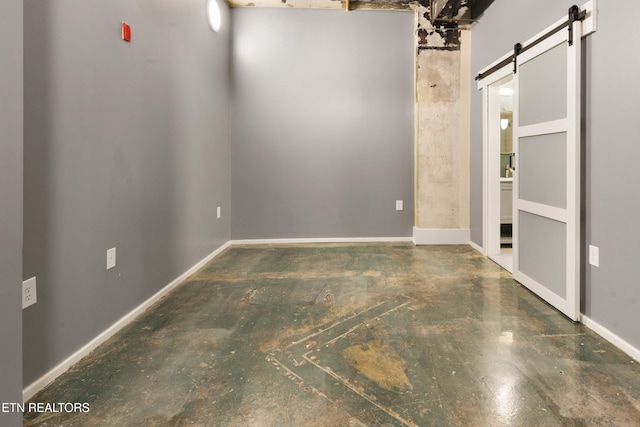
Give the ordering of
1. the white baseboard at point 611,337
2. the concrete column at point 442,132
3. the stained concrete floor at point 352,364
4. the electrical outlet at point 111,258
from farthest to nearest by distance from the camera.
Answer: the concrete column at point 442,132 → the electrical outlet at point 111,258 → the white baseboard at point 611,337 → the stained concrete floor at point 352,364

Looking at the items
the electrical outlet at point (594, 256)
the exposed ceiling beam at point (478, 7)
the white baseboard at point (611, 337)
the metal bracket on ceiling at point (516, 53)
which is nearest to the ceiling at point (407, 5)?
the exposed ceiling beam at point (478, 7)

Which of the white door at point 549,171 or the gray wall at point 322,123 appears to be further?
the gray wall at point 322,123

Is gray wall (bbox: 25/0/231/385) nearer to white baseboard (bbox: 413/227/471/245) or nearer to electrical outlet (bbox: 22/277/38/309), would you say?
electrical outlet (bbox: 22/277/38/309)

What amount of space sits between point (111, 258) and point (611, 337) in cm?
289

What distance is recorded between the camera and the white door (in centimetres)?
221

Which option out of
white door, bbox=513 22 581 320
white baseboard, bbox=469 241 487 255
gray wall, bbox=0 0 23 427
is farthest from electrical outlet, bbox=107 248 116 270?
white baseboard, bbox=469 241 487 255

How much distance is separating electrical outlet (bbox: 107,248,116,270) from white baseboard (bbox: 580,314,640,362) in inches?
113

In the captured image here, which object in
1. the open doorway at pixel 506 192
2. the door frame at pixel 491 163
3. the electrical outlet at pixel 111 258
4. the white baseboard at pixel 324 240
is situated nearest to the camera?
the electrical outlet at pixel 111 258

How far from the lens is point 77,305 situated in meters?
1.79

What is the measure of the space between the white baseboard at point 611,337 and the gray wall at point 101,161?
284 cm

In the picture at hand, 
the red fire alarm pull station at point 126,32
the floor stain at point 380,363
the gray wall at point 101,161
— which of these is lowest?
the floor stain at point 380,363

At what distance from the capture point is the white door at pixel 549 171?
2.21 meters

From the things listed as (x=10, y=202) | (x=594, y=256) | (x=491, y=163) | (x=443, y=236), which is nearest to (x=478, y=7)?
(x=491, y=163)

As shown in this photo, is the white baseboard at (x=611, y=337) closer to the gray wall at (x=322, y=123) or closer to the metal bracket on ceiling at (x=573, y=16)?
the metal bracket on ceiling at (x=573, y=16)
